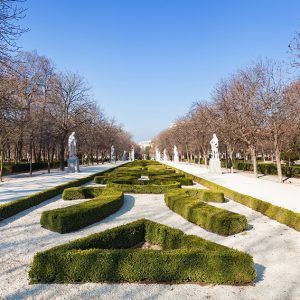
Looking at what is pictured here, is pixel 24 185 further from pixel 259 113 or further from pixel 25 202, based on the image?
pixel 259 113

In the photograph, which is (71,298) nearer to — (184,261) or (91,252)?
(91,252)

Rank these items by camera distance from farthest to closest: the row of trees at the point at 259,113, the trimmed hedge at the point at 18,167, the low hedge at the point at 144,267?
the trimmed hedge at the point at 18,167 → the row of trees at the point at 259,113 → the low hedge at the point at 144,267

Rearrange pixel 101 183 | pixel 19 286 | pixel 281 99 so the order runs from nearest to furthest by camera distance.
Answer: pixel 19 286 < pixel 101 183 < pixel 281 99

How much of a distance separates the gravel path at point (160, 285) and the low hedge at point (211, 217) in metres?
0.20

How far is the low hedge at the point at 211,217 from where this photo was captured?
Result: 30.0 feet

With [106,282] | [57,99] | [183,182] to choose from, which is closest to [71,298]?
[106,282]

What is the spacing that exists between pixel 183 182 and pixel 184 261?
1491 cm

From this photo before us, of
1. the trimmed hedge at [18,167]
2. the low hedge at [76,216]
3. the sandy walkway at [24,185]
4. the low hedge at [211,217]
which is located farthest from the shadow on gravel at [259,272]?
the trimmed hedge at [18,167]

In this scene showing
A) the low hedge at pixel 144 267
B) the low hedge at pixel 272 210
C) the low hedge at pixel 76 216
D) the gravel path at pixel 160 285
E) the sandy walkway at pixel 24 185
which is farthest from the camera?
the sandy walkway at pixel 24 185

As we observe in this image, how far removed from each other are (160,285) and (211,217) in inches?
158

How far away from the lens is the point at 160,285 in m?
5.86

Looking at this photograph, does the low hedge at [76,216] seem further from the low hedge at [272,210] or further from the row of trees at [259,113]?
the row of trees at [259,113]

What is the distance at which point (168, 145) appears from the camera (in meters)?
93.1

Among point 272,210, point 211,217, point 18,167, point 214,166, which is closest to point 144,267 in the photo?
point 211,217
